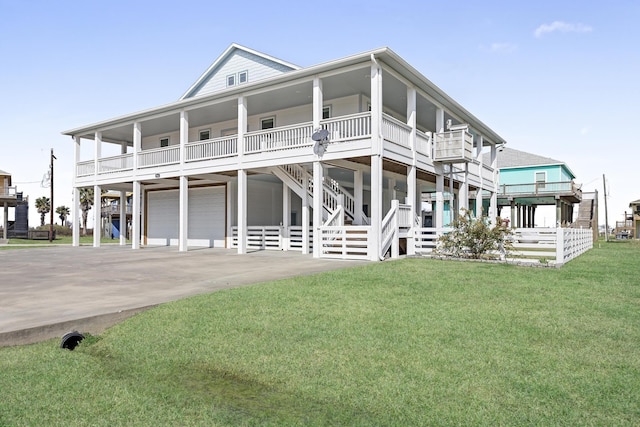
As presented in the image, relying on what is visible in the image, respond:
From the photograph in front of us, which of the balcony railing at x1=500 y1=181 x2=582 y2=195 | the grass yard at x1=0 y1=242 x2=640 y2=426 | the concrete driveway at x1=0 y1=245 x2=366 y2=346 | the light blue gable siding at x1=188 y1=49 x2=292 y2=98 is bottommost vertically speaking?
the grass yard at x1=0 y1=242 x2=640 y2=426

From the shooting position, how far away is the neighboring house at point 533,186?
3086cm

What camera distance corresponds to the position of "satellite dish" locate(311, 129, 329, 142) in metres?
14.1

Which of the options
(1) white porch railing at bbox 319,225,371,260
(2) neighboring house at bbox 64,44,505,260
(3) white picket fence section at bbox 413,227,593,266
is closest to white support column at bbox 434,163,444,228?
(2) neighboring house at bbox 64,44,505,260

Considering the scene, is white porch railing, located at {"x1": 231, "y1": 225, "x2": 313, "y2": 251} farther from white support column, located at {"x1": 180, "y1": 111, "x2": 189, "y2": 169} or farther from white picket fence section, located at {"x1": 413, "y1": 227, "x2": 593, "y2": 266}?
white picket fence section, located at {"x1": 413, "y1": 227, "x2": 593, "y2": 266}

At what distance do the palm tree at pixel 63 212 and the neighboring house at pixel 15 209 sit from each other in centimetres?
1977

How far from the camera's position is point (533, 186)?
31781 mm

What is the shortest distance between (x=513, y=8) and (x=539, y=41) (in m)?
1.78

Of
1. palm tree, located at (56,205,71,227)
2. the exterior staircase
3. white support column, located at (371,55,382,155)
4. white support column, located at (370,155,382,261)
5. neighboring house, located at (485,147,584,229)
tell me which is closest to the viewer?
white support column, located at (370,155,382,261)

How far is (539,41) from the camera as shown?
37.4 feet

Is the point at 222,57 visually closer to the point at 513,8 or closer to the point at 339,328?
the point at 513,8

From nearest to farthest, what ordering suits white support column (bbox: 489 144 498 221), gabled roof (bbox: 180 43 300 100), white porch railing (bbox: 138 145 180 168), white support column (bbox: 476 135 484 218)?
1. gabled roof (bbox: 180 43 300 100)
2. white porch railing (bbox: 138 145 180 168)
3. white support column (bbox: 476 135 484 218)
4. white support column (bbox: 489 144 498 221)

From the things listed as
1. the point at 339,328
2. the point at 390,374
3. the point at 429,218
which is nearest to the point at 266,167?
the point at 339,328

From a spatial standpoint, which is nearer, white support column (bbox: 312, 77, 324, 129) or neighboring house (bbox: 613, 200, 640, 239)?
white support column (bbox: 312, 77, 324, 129)

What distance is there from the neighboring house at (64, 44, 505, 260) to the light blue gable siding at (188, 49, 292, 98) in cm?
7
